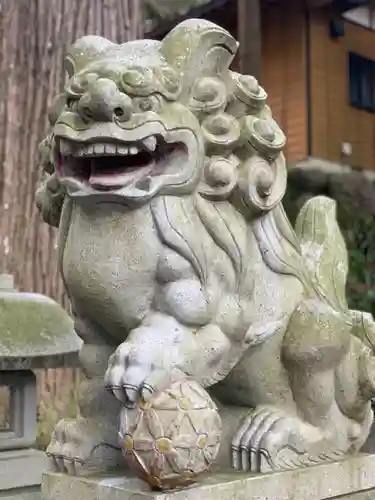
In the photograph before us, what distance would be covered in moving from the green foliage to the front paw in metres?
3.78

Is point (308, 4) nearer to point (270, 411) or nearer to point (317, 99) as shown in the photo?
point (317, 99)

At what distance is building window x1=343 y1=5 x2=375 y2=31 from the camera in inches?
232

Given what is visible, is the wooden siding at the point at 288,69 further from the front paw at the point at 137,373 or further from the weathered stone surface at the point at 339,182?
the front paw at the point at 137,373

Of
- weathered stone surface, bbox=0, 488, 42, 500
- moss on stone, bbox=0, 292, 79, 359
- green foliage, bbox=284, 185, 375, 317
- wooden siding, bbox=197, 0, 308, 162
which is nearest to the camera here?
moss on stone, bbox=0, 292, 79, 359

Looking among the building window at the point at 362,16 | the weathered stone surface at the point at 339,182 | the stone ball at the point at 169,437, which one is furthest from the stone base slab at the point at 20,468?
the building window at the point at 362,16

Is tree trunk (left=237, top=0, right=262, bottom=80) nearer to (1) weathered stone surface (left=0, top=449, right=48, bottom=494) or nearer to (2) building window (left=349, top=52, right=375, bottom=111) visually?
(2) building window (left=349, top=52, right=375, bottom=111)

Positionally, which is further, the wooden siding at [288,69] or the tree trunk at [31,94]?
the wooden siding at [288,69]

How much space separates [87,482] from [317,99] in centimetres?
492

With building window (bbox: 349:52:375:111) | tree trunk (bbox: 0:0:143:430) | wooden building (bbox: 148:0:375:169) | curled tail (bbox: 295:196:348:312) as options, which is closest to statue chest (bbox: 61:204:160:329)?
curled tail (bbox: 295:196:348:312)

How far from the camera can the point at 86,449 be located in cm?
116

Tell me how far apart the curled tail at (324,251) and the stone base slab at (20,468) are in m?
1.14

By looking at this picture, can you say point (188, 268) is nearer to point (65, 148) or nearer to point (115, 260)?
point (115, 260)

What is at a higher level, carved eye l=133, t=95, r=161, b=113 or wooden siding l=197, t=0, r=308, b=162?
wooden siding l=197, t=0, r=308, b=162

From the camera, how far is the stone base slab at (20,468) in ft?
6.79
